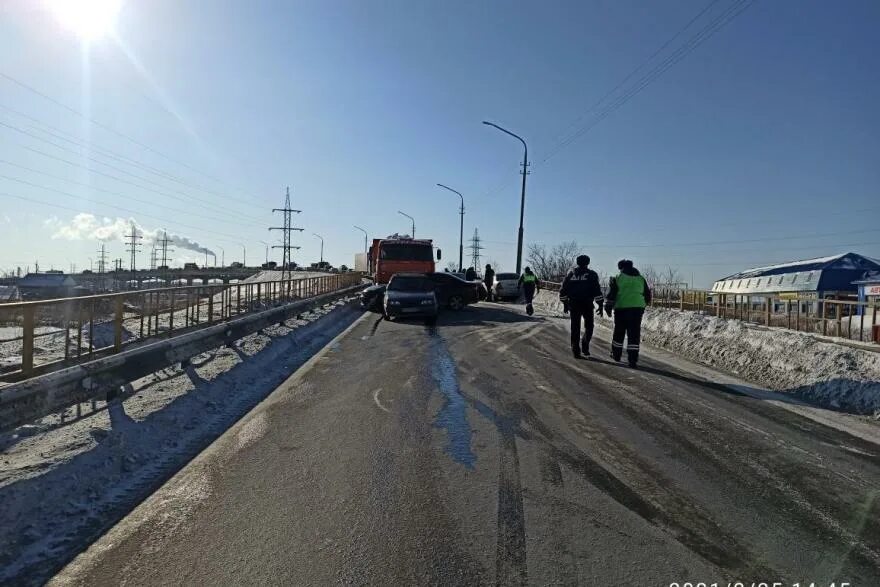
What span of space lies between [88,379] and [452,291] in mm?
18509

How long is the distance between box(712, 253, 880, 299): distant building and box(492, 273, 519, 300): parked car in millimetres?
21935

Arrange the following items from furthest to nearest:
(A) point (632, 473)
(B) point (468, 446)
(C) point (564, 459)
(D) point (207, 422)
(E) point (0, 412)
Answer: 1. (D) point (207, 422)
2. (B) point (468, 446)
3. (C) point (564, 459)
4. (A) point (632, 473)
5. (E) point (0, 412)

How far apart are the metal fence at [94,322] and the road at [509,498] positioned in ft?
7.60

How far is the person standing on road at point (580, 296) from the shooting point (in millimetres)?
11281

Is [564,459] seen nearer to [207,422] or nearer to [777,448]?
[777,448]

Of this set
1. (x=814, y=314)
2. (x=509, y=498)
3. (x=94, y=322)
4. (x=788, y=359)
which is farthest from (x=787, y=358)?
(x=94, y=322)

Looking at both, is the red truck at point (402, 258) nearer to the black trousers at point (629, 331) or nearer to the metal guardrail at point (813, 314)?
the metal guardrail at point (813, 314)

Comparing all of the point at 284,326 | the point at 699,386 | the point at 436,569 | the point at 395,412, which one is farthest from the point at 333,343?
the point at 436,569

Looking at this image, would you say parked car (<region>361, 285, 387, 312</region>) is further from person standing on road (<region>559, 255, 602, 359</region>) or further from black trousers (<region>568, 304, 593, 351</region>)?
black trousers (<region>568, 304, 593, 351</region>)

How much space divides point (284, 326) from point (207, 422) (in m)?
Result: 9.78

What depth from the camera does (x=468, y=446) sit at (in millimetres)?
5523

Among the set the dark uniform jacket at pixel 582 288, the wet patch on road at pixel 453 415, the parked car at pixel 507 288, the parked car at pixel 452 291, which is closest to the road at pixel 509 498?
the wet patch on road at pixel 453 415

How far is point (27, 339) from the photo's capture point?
19.3ft

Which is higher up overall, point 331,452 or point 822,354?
point 822,354
